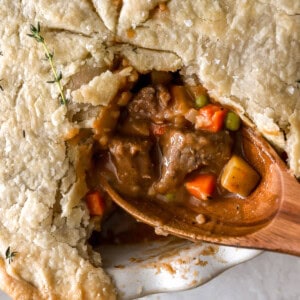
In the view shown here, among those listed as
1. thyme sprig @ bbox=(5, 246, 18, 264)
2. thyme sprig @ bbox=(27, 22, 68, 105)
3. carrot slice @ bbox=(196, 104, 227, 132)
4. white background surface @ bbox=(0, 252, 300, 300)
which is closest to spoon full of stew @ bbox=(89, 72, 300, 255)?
carrot slice @ bbox=(196, 104, 227, 132)

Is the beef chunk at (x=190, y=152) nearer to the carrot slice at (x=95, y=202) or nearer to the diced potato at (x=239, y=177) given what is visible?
the diced potato at (x=239, y=177)

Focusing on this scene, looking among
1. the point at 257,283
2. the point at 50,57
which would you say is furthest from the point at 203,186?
the point at 257,283

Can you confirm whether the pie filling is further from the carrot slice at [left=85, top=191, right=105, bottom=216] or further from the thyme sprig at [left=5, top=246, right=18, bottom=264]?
the thyme sprig at [left=5, top=246, right=18, bottom=264]

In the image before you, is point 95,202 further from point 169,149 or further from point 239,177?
point 239,177

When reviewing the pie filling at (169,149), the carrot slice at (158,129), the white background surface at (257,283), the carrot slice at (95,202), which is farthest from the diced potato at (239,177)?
the white background surface at (257,283)

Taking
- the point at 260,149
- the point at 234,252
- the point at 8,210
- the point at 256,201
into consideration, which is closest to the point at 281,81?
the point at 260,149

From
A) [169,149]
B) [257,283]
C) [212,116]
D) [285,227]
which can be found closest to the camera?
[285,227]

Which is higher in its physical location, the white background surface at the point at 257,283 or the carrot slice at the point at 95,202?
the carrot slice at the point at 95,202
